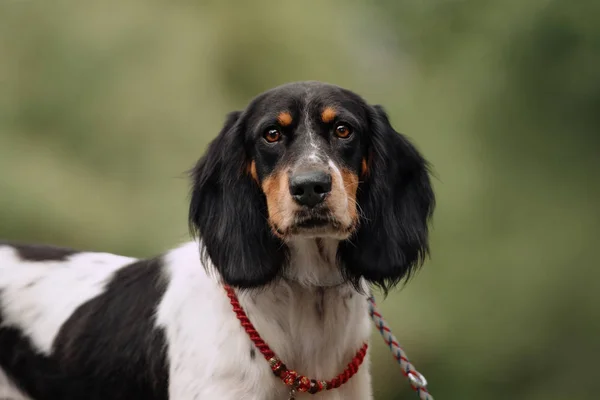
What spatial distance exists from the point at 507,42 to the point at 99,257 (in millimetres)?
3583

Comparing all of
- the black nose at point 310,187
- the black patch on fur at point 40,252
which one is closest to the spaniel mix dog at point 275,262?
the black nose at point 310,187

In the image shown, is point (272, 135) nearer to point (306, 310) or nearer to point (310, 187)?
point (310, 187)

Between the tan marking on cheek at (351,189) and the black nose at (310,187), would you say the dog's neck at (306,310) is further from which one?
the black nose at (310,187)

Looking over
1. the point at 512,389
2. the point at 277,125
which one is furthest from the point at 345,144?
the point at 512,389

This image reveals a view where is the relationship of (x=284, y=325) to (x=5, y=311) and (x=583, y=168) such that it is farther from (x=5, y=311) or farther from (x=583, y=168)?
(x=583, y=168)

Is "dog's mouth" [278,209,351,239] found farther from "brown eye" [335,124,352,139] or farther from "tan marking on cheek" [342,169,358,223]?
"brown eye" [335,124,352,139]

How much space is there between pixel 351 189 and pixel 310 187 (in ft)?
0.86

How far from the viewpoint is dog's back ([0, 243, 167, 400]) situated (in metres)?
2.80

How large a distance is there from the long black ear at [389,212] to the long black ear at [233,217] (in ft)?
0.89

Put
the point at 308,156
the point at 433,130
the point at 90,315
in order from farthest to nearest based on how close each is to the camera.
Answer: the point at 433,130 < the point at 90,315 < the point at 308,156

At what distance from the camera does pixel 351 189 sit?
2459 mm

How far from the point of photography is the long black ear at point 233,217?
2.51 metres

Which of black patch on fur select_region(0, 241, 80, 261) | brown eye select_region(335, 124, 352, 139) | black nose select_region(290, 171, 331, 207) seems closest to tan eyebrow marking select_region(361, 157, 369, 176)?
brown eye select_region(335, 124, 352, 139)

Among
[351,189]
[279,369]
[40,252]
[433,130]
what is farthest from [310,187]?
[433,130]
